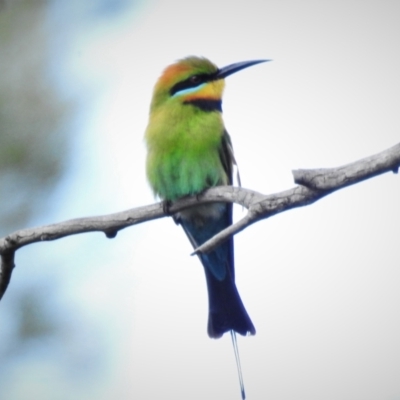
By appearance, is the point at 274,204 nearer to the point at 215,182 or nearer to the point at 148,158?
the point at 215,182

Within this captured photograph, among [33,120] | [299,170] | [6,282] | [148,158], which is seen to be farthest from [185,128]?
[299,170]

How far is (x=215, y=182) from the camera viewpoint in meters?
3.28

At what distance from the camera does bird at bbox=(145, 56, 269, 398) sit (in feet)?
10.7

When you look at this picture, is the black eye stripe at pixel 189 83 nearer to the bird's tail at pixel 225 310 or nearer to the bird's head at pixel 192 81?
the bird's head at pixel 192 81

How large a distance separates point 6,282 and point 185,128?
110 cm

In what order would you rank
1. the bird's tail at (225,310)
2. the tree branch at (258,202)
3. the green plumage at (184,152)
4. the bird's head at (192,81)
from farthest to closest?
1. the bird's head at (192,81)
2. the bird's tail at (225,310)
3. the green plumage at (184,152)
4. the tree branch at (258,202)

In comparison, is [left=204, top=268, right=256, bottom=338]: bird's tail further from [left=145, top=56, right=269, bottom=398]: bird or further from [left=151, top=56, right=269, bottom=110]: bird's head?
[left=151, top=56, right=269, bottom=110]: bird's head

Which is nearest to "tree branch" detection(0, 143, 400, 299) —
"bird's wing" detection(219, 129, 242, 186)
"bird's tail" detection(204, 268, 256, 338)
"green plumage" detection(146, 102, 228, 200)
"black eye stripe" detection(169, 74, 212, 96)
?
"green plumage" detection(146, 102, 228, 200)

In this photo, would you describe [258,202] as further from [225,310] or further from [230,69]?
[230,69]

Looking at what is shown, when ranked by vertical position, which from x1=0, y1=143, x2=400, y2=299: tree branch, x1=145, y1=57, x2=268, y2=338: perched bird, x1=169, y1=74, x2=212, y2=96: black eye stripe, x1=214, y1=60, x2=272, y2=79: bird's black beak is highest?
x1=214, y1=60, x2=272, y2=79: bird's black beak

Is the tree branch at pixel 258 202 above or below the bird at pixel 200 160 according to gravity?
below

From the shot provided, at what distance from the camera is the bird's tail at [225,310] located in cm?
333

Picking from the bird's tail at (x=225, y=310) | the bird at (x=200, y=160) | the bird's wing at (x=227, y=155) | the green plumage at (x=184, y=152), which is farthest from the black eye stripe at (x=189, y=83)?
the bird's tail at (x=225, y=310)

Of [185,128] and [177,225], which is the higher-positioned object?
[185,128]
